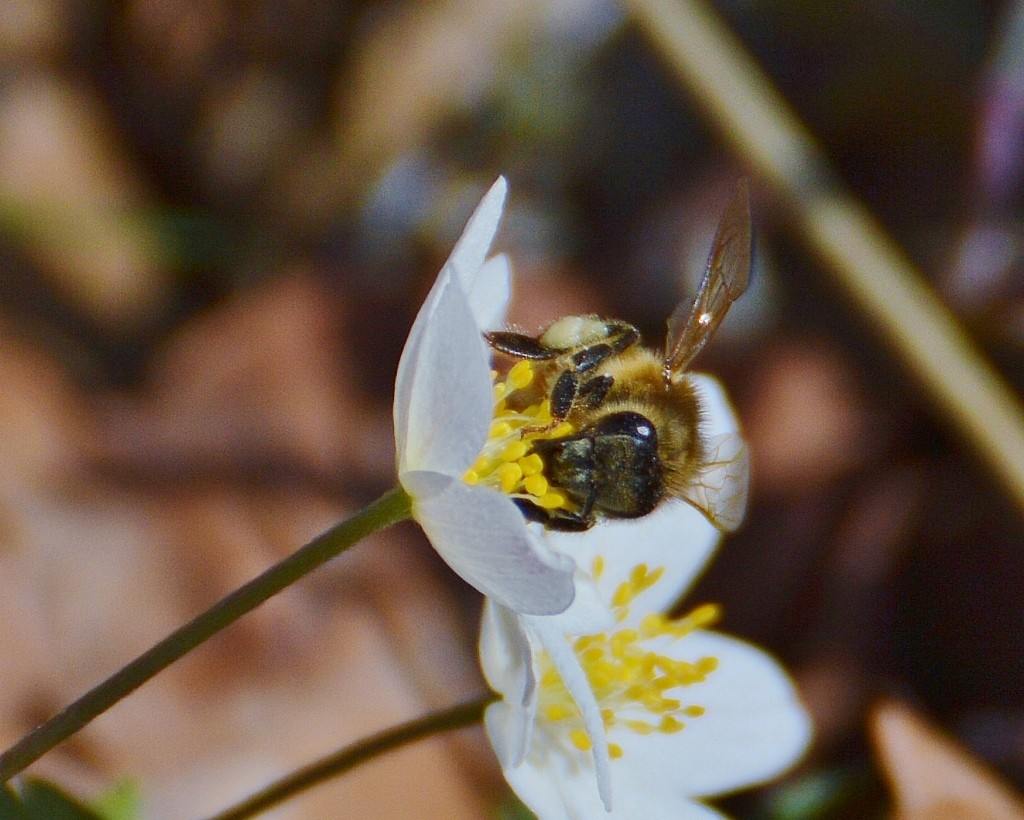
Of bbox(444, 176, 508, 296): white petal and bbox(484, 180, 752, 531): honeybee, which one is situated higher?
bbox(444, 176, 508, 296): white petal

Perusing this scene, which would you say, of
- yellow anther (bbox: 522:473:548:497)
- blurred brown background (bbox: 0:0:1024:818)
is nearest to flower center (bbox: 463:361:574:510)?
yellow anther (bbox: 522:473:548:497)

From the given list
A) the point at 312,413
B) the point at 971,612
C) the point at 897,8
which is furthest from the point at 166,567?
the point at 897,8

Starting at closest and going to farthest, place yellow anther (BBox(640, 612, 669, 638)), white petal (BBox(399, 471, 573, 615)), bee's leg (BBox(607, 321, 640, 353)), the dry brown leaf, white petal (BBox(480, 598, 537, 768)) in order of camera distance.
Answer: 1. white petal (BBox(399, 471, 573, 615))
2. white petal (BBox(480, 598, 537, 768))
3. bee's leg (BBox(607, 321, 640, 353))
4. yellow anther (BBox(640, 612, 669, 638))
5. the dry brown leaf

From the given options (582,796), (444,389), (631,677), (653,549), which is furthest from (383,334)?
(444,389)

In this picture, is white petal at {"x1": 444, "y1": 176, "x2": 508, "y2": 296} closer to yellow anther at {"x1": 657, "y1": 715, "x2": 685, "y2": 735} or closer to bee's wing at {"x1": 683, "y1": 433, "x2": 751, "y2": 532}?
bee's wing at {"x1": 683, "y1": 433, "x2": 751, "y2": 532}

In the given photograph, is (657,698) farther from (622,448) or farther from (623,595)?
(622,448)

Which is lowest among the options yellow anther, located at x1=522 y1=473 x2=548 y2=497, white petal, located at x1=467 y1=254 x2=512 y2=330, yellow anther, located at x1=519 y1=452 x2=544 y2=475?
yellow anther, located at x1=522 y1=473 x2=548 y2=497

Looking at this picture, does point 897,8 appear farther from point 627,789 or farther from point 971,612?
point 627,789
